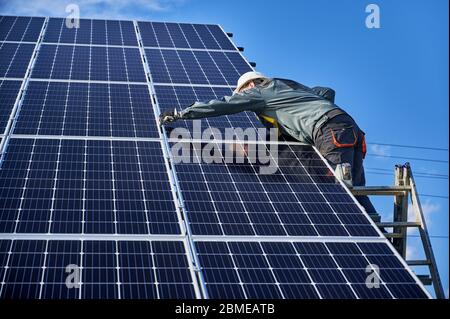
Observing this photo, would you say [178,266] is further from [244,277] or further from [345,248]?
[345,248]

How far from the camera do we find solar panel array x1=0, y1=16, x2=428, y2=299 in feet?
36.2

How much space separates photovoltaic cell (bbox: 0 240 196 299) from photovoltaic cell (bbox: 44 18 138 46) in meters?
10.7

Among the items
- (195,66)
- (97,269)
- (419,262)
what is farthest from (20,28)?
(419,262)

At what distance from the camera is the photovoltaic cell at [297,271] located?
11.0m

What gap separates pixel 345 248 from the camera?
476 inches

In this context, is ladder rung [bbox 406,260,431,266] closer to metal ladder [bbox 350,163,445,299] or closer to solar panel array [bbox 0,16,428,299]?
metal ladder [bbox 350,163,445,299]

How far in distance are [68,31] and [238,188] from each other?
10.3 m

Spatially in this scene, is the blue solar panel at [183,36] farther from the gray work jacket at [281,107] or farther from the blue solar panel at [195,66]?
the gray work jacket at [281,107]

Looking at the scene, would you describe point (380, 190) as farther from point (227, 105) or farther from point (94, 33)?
point (94, 33)

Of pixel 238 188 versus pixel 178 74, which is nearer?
pixel 238 188

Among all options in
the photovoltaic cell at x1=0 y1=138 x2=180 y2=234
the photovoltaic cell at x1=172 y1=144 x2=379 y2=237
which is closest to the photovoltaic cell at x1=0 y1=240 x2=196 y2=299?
the photovoltaic cell at x1=0 y1=138 x2=180 y2=234

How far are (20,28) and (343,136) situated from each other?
10646 mm

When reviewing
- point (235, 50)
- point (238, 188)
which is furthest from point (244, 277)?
point (235, 50)
